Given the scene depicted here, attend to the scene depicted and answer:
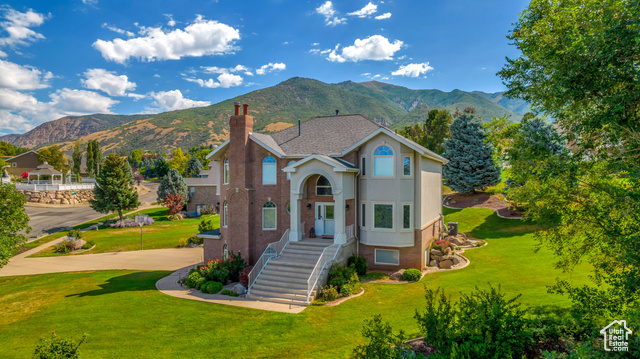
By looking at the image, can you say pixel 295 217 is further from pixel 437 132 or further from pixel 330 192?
pixel 437 132

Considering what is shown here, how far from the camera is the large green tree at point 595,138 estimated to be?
786cm

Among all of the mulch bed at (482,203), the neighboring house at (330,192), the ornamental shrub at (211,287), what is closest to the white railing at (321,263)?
the neighboring house at (330,192)

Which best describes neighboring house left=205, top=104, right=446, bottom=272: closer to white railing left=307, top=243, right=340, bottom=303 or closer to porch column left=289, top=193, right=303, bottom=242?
porch column left=289, top=193, right=303, bottom=242

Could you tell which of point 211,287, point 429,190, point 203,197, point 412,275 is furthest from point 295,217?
point 203,197

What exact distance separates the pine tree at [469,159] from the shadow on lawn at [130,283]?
31873 mm

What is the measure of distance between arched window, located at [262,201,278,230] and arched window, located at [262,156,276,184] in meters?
1.60

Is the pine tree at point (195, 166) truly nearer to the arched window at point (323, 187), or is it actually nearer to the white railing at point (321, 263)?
the arched window at point (323, 187)

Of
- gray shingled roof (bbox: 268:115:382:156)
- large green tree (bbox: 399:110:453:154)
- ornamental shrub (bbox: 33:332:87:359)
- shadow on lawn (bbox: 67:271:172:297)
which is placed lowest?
shadow on lawn (bbox: 67:271:172:297)

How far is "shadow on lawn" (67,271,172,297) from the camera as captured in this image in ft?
59.8

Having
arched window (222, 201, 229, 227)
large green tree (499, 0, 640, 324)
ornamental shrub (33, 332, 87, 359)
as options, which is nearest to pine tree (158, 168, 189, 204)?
arched window (222, 201, 229, 227)

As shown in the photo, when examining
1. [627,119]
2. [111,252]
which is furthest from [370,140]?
[111,252]

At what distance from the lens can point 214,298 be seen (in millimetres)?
16438

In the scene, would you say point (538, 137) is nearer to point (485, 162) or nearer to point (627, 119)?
point (627, 119)

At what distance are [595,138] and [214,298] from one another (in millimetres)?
17090
